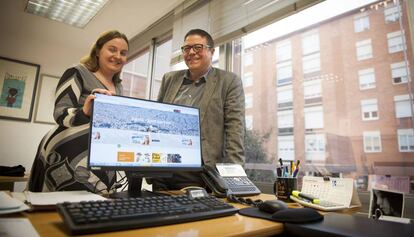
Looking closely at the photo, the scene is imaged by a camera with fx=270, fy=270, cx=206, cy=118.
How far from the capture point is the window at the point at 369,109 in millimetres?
1562

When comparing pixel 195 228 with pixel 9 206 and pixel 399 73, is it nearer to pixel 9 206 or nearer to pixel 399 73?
pixel 9 206

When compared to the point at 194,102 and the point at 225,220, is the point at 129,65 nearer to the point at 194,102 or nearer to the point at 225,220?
the point at 194,102

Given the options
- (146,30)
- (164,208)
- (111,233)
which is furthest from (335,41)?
(146,30)

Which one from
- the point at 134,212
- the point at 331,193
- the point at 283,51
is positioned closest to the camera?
the point at 134,212

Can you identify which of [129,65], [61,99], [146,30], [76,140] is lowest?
[76,140]

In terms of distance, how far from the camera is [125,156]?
94cm

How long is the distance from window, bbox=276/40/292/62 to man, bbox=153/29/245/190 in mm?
745

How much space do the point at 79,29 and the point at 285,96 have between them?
9.11ft

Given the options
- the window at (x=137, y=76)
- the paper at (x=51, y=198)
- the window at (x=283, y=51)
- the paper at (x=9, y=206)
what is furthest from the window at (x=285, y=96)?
the window at (x=137, y=76)

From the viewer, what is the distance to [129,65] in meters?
4.10

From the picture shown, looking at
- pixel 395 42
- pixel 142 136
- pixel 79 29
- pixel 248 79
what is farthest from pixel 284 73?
pixel 79 29

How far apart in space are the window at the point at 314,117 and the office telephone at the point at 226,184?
2.89 ft

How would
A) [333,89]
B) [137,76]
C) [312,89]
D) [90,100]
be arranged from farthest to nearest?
[137,76] < [312,89] < [333,89] < [90,100]

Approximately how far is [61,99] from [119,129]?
43 centimetres
